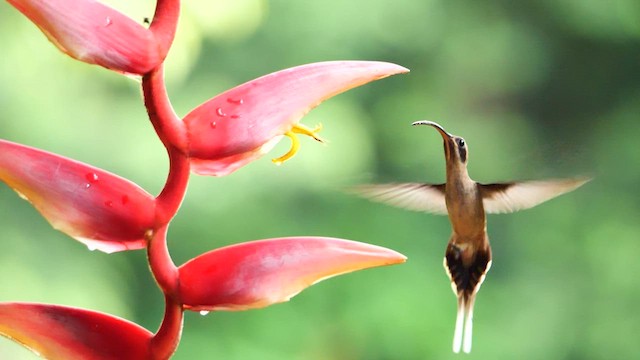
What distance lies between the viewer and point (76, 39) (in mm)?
596

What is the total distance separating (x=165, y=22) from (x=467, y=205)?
0.48 metres

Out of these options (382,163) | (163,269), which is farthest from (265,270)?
(382,163)

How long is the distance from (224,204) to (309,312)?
0.39 m

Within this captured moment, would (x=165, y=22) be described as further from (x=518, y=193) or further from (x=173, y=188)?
(x=518, y=193)

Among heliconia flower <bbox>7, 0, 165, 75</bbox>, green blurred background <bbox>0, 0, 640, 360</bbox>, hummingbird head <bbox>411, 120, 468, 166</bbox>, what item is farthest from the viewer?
green blurred background <bbox>0, 0, 640, 360</bbox>

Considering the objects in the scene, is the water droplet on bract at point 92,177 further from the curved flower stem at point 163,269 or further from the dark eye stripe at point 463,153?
the dark eye stripe at point 463,153

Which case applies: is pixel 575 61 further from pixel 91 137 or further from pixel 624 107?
pixel 91 137

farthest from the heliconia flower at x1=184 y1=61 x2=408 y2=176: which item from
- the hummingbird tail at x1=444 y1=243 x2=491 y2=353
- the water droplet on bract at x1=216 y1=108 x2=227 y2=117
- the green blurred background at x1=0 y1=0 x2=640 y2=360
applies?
the green blurred background at x1=0 y1=0 x2=640 y2=360

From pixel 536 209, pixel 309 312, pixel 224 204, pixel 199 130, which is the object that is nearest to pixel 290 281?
pixel 199 130

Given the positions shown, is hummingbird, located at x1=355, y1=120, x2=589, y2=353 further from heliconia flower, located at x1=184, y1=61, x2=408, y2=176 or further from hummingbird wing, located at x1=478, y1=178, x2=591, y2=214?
heliconia flower, located at x1=184, y1=61, x2=408, y2=176

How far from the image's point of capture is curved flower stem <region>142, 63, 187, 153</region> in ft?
2.05

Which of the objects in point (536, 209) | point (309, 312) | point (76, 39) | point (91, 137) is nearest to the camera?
point (76, 39)

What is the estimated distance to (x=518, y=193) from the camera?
40.8 inches

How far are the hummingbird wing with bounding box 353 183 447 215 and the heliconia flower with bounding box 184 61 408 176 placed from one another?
1.14 ft
